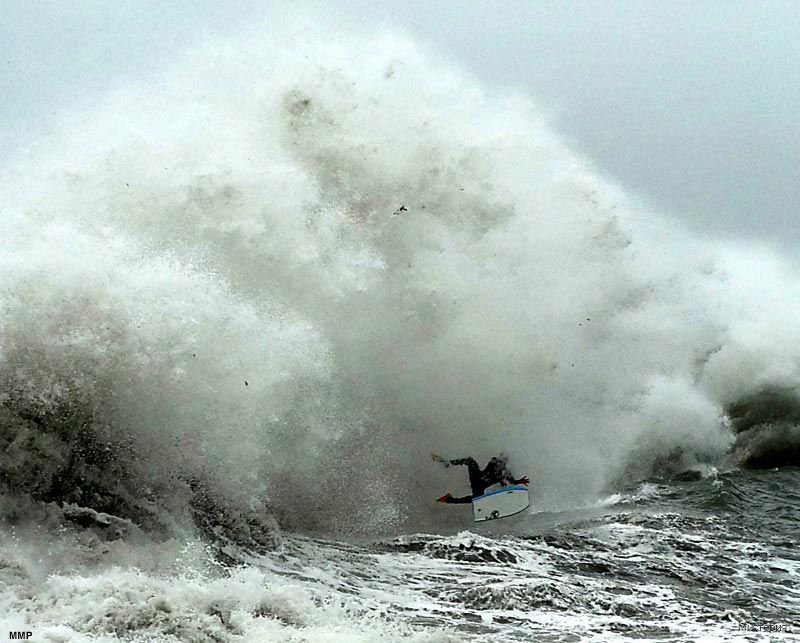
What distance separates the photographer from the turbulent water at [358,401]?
10.1 meters

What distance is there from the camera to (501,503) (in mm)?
16453

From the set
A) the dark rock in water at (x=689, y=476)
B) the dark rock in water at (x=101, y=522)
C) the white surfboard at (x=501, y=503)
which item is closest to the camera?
the dark rock in water at (x=101, y=522)

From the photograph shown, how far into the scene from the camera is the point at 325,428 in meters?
15.1

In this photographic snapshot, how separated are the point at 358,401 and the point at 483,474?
2981 millimetres

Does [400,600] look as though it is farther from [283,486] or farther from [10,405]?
[10,405]

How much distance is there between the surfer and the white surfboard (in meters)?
0.15

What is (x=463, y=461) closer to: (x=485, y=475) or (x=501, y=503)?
(x=485, y=475)

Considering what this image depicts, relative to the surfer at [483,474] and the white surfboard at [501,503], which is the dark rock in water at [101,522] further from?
the white surfboard at [501,503]

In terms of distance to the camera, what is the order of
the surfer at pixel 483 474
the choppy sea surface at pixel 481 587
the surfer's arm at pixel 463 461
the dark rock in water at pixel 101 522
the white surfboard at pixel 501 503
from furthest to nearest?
the surfer's arm at pixel 463 461, the surfer at pixel 483 474, the white surfboard at pixel 501 503, the dark rock in water at pixel 101 522, the choppy sea surface at pixel 481 587

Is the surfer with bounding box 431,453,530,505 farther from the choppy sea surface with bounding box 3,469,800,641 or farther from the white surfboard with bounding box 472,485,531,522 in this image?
the choppy sea surface with bounding box 3,469,800,641

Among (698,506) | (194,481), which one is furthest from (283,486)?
(698,506)

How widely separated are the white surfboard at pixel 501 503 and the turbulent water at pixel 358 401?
0.43 metres

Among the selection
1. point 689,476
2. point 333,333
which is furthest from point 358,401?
point 689,476

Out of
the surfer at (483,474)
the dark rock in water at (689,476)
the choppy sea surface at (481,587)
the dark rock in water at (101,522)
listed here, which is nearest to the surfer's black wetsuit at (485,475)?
the surfer at (483,474)
